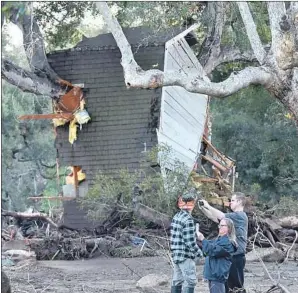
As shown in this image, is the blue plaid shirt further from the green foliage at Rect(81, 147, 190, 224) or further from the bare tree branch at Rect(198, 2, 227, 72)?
the bare tree branch at Rect(198, 2, 227, 72)

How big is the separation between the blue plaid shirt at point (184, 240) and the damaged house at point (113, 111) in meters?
11.1

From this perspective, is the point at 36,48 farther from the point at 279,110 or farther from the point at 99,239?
the point at 279,110

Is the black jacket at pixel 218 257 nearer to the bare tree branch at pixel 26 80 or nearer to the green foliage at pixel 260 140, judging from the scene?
the bare tree branch at pixel 26 80

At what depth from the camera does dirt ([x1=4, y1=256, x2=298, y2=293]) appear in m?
11.7

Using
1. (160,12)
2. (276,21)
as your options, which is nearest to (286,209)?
(160,12)

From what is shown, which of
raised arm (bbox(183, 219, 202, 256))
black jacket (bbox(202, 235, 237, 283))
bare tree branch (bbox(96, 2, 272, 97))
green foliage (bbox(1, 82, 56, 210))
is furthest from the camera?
green foliage (bbox(1, 82, 56, 210))

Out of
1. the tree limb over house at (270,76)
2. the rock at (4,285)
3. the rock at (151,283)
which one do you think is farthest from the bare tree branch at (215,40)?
the rock at (4,285)

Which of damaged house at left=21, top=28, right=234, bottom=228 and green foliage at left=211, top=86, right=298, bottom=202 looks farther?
green foliage at left=211, top=86, right=298, bottom=202

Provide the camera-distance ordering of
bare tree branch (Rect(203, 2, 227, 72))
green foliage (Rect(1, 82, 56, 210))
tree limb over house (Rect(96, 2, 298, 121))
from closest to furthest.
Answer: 1. tree limb over house (Rect(96, 2, 298, 121))
2. bare tree branch (Rect(203, 2, 227, 72))
3. green foliage (Rect(1, 82, 56, 210))

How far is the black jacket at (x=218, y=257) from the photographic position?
8.59 m

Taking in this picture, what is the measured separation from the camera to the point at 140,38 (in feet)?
67.7

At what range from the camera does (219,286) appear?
873 centimetres

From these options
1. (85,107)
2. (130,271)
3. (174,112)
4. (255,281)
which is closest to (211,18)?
Result: (174,112)

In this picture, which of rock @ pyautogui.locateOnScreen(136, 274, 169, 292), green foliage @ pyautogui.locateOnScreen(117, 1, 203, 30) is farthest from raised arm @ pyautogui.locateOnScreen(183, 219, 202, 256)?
green foliage @ pyautogui.locateOnScreen(117, 1, 203, 30)
